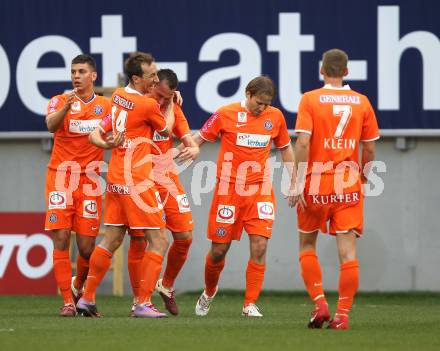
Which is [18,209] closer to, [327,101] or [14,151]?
[14,151]

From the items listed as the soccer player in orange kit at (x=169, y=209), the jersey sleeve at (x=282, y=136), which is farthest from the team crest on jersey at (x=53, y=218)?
the jersey sleeve at (x=282, y=136)

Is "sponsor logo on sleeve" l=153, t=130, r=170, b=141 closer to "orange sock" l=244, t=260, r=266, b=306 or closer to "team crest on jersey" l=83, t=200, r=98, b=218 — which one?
"team crest on jersey" l=83, t=200, r=98, b=218

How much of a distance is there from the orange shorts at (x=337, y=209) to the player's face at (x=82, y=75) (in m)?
2.57

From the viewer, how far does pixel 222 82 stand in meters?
14.3

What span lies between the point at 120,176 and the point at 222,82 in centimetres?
534

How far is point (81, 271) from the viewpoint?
10266 mm

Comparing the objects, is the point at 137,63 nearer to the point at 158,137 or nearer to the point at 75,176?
the point at 158,137

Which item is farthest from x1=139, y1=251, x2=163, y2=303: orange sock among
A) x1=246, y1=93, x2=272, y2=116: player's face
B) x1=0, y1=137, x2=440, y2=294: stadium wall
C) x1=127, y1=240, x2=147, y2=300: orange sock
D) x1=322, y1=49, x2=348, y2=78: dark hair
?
x1=0, y1=137, x2=440, y2=294: stadium wall

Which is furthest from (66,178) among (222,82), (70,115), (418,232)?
(418,232)

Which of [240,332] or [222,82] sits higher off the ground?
[222,82]

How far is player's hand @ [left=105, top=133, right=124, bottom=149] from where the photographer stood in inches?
345

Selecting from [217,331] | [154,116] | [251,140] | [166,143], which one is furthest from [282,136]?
[217,331]

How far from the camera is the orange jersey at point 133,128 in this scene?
9133 mm

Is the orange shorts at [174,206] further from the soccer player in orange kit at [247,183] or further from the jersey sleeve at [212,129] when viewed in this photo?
the jersey sleeve at [212,129]
